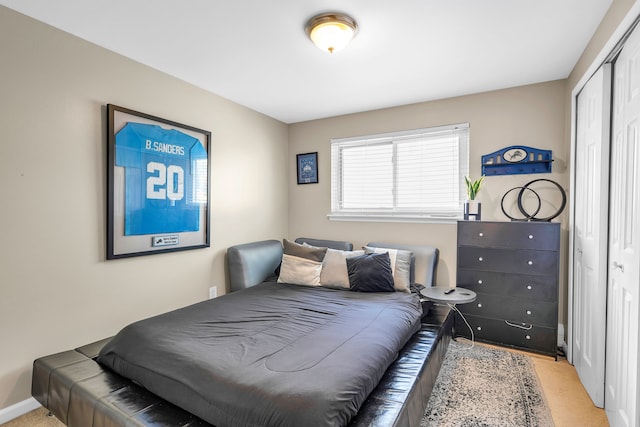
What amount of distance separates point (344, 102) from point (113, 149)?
87.6 inches

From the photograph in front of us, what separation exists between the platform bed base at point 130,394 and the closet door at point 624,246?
0.92 meters

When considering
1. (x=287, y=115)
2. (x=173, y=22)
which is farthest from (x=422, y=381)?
(x=287, y=115)

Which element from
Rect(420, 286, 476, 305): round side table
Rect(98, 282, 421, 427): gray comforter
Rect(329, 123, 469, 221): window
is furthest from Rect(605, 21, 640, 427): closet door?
Rect(329, 123, 469, 221): window

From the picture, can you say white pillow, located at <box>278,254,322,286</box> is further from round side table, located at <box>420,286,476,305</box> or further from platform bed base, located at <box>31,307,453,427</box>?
platform bed base, located at <box>31,307,453,427</box>

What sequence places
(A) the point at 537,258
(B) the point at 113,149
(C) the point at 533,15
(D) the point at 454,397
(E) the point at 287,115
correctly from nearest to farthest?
1. (C) the point at 533,15
2. (D) the point at 454,397
3. (B) the point at 113,149
4. (A) the point at 537,258
5. (E) the point at 287,115

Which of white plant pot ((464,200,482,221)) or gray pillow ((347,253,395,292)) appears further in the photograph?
white plant pot ((464,200,482,221))

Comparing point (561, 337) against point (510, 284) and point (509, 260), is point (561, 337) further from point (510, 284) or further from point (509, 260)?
point (509, 260)

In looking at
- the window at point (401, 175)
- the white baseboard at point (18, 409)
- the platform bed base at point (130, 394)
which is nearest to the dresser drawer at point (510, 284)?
the window at point (401, 175)

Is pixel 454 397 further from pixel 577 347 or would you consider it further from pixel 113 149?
pixel 113 149

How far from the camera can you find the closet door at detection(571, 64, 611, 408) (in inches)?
75.9

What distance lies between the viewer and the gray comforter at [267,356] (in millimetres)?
1332

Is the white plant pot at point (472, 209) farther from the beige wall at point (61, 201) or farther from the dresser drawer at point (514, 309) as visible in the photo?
the beige wall at point (61, 201)

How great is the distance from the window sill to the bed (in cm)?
115

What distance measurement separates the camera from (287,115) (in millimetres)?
3977
